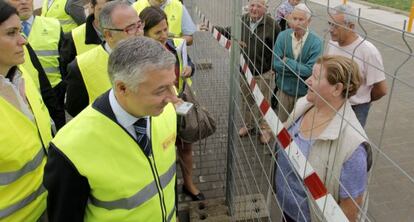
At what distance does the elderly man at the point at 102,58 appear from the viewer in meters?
2.49

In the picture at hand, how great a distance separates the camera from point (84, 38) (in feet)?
10.4

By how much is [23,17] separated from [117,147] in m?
2.31

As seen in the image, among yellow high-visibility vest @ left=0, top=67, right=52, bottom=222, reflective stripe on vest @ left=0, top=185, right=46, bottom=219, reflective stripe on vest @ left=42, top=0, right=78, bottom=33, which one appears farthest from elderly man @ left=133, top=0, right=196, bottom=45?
reflective stripe on vest @ left=0, top=185, right=46, bottom=219

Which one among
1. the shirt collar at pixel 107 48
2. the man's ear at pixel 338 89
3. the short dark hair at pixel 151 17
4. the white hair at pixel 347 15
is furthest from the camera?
the short dark hair at pixel 151 17

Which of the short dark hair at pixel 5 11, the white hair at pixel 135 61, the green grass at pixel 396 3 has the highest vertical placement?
the short dark hair at pixel 5 11

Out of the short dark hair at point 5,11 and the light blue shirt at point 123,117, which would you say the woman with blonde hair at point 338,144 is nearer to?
the light blue shirt at point 123,117

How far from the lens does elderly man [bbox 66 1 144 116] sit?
249 centimetres

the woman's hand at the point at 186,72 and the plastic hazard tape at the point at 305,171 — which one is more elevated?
the plastic hazard tape at the point at 305,171

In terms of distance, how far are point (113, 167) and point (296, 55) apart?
164 cm

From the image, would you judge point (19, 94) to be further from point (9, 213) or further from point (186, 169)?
point (186, 169)

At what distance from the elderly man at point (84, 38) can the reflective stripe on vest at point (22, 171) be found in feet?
4.68

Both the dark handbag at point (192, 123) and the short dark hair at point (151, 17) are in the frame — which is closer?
the short dark hair at point (151, 17)

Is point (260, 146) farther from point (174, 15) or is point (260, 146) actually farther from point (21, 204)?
point (21, 204)

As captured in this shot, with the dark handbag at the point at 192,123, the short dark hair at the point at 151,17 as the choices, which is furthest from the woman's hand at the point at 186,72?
the short dark hair at the point at 151,17
